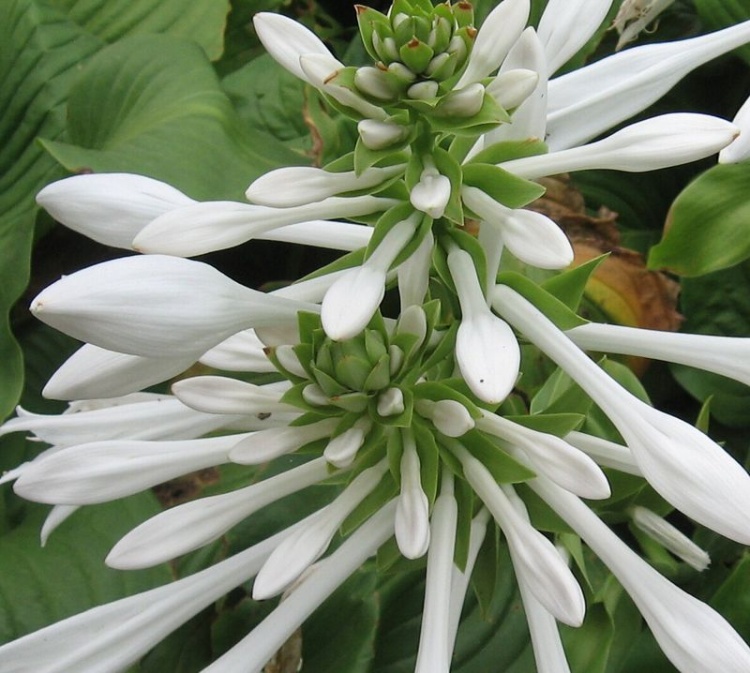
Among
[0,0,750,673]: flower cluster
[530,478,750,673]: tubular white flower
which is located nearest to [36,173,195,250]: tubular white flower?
[0,0,750,673]: flower cluster

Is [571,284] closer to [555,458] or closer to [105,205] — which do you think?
[555,458]

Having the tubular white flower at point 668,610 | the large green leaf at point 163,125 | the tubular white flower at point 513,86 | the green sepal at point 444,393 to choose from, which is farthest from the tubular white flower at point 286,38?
the large green leaf at point 163,125

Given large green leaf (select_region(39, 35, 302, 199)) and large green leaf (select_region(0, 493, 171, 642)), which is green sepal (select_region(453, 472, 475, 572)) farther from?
large green leaf (select_region(39, 35, 302, 199))

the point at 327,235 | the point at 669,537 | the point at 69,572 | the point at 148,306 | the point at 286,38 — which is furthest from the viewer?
the point at 69,572

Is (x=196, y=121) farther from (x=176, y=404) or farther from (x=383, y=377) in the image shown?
(x=383, y=377)

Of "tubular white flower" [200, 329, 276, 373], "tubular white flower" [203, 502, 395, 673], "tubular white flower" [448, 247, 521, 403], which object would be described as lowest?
"tubular white flower" [203, 502, 395, 673]

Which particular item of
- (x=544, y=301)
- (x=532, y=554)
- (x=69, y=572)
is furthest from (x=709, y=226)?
(x=69, y=572)

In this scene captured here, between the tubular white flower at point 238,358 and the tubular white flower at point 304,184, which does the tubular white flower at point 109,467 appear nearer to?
the tubular white flower at point 238,358
